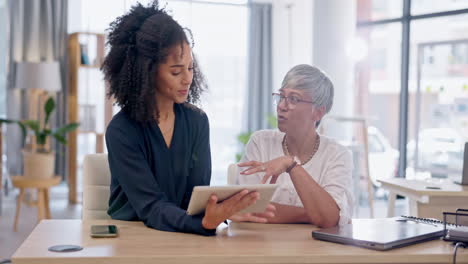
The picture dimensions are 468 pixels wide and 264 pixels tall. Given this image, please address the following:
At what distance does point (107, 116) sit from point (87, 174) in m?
4.87

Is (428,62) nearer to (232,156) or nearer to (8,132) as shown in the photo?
(232,156)

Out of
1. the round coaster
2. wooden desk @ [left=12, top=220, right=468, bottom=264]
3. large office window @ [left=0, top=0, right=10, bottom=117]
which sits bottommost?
wooden desk @ [left=12, top=220, right=468, bottom=264]

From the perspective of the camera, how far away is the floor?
498 centimetres

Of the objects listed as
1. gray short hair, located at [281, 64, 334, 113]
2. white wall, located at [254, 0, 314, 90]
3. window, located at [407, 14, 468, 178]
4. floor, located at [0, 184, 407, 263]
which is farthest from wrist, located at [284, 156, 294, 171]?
white wall, located at [254, 0, 314, 90]

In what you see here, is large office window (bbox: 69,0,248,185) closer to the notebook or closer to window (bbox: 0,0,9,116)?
window (bbox: 0,0,9,116)

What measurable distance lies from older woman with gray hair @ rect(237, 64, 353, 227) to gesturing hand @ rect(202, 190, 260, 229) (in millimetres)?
377

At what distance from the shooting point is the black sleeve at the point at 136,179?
1.98m

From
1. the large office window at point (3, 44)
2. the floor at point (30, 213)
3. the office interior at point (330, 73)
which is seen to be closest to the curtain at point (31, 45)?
the office interior at point (330, 73)

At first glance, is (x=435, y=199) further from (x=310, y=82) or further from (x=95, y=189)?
(x=95, y=189)

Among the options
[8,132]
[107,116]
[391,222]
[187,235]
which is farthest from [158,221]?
[8,132]

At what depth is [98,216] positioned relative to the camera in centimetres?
233

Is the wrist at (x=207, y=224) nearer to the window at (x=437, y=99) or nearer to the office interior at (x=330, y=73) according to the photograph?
the office interior at (x=330, y=73)

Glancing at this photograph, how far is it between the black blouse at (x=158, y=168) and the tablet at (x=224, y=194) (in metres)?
0.06

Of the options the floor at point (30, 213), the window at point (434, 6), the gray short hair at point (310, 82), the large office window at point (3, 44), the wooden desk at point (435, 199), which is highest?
the window at point (434, 6)
